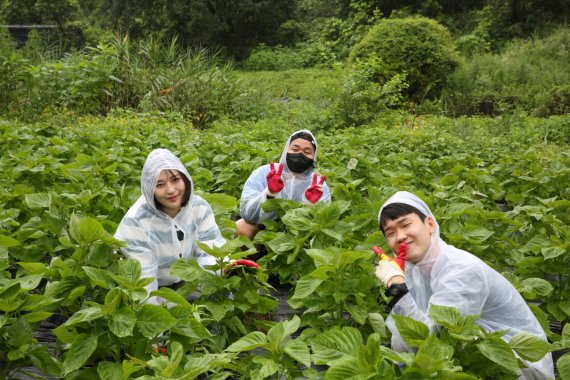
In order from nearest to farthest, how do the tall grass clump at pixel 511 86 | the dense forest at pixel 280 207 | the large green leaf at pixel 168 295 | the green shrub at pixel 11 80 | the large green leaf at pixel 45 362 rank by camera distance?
the dense forest at pixel 280 207 → the large green leaf at pixel 168 295 → the large green leaf at pixel 45 362 → the green shrub at pixel 11 80 → the tall grass clump at pixel 511 86

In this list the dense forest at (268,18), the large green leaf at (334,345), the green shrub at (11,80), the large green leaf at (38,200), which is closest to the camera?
the large green leaf at (334,345)

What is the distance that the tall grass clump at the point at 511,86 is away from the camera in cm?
1214

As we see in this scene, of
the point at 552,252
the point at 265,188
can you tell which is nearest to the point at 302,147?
the point at 265,188

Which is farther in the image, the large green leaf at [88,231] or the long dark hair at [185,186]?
the long dark hair at [185,186]

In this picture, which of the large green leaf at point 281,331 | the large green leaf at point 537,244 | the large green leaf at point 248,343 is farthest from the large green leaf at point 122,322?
the large green leaf at point 537,244

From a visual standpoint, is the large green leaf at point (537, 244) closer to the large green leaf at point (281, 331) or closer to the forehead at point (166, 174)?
the large green leaf at point (281, 331)

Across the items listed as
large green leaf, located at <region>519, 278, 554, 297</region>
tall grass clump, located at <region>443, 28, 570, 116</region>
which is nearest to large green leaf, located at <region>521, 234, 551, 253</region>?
large green leaf, located at <region>519, 278, 554, 297</region>

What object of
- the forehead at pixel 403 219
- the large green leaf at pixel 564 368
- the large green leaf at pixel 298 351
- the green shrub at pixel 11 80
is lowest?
the green shrub at pixel 11 80

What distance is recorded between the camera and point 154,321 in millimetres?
2264

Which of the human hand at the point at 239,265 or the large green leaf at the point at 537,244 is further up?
the human hand at the point at 239,265

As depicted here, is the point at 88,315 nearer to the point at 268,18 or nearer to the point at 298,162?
the point at 298,162

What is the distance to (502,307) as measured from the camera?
249 centimetres

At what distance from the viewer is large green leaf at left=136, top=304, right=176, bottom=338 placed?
7.33 feet

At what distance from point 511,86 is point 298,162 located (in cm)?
982
